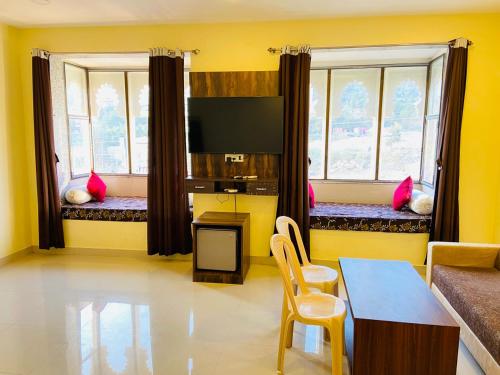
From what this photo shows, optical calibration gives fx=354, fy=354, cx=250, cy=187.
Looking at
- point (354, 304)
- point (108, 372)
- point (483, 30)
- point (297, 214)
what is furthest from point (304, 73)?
point (108, 372)

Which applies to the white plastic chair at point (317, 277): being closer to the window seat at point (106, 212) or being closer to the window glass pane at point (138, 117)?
the window seat at point (106, 212)

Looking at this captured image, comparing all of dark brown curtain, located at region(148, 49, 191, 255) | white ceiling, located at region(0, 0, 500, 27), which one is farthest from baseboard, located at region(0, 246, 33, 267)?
white ceiling, located at region(0, 0, 500, 27)

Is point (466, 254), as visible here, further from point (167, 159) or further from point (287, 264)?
point (167, 159)

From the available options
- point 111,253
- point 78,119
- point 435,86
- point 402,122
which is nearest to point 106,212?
point 111,253

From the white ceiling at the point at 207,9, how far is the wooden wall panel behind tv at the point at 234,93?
59 centimetres


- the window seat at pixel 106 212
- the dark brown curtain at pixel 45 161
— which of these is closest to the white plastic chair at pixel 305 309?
the window seat at pixel 106 212

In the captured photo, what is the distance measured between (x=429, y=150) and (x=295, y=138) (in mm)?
1922

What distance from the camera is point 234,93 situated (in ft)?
12.8

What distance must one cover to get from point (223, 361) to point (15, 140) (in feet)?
12.0

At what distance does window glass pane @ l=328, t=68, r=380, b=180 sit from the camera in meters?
4.73

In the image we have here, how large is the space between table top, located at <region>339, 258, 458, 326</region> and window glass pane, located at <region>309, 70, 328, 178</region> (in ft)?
7.98

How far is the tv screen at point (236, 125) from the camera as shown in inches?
149

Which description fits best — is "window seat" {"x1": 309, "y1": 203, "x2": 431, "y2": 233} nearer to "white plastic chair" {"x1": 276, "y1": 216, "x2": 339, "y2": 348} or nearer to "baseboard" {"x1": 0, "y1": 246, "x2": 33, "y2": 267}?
"white plastic chair" {"x1": 276, "y1": 216, "x2": 339, "y2": 348}

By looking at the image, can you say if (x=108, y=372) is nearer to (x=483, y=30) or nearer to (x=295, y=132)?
(x=295, y=132)
